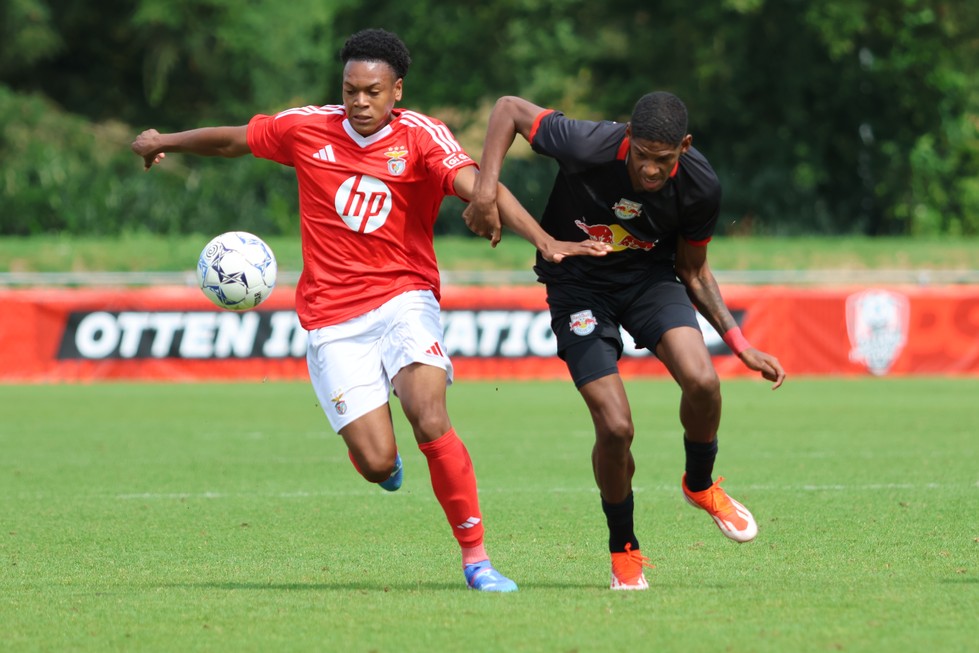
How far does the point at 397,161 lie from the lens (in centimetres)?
688

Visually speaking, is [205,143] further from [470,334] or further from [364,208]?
[470,334]

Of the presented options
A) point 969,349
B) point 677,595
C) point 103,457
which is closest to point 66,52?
point 969,349

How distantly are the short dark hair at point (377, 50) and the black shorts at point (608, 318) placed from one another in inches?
48.6

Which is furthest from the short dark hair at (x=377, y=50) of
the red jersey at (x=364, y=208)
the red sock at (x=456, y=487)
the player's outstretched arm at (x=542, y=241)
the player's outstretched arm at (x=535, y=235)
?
the red sock at (x=456, y=487)

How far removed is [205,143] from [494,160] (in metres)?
1.63

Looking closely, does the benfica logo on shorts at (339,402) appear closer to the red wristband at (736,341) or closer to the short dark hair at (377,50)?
the short dark hair at (377,50)

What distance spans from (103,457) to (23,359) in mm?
9690

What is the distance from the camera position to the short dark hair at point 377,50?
678cm

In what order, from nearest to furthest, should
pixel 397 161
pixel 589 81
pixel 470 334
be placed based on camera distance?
pixel 397 161 → pixel 470 334 → pixel 589 81

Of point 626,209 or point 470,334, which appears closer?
point 626,209

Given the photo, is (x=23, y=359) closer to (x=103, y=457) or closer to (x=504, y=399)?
(x=504, y=399)

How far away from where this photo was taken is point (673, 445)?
538 inches

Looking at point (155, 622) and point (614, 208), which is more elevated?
point (614, 208)

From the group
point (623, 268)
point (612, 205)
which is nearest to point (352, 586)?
point (623, 268)
